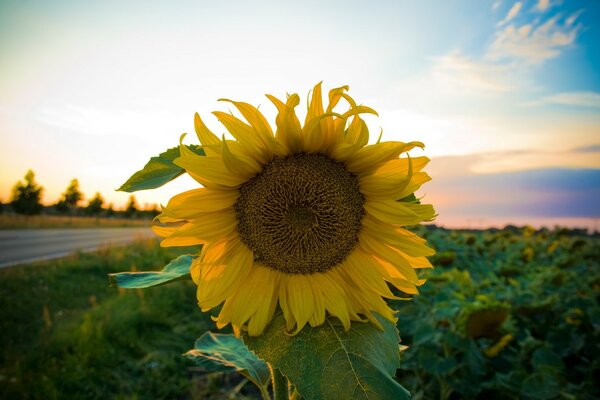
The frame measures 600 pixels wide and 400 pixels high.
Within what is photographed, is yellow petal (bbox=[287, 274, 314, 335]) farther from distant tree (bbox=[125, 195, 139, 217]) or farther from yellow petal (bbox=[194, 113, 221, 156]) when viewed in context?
distant tree (bbox=[125, 195, 139, 217])

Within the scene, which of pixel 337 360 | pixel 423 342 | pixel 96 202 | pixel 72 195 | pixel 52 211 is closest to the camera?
pixel 337 360

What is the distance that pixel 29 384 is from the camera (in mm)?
4117

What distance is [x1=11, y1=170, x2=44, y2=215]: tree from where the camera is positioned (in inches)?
1628

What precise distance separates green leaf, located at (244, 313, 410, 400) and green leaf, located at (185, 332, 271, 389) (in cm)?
45

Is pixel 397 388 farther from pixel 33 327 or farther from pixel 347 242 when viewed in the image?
pixel 33 327

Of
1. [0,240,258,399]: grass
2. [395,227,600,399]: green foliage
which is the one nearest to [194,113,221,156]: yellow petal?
[395,227,600,399]: green foliage

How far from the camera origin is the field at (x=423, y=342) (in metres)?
3.07

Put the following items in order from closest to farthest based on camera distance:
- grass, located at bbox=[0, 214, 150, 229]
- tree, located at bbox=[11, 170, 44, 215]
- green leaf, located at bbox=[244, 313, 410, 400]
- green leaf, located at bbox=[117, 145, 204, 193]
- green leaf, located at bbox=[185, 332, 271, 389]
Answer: green leaf, located at bbox=[244, 313, 410, 400], green leaf, located at bbox=[117, 145, 204, 193], green leaf, located at bbox=[185, 332, 271, 389], grass, located at bbox=[0, 214, 150, 229], tree, located at bbox=[11, 170, 44, 215]

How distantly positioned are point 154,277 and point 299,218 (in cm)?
47

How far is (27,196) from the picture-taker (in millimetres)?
41969

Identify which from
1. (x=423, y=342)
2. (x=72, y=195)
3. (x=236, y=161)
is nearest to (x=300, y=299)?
(x=236, y=161)

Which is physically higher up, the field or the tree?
the tree

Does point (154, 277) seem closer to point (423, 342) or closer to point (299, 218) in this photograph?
point (299, 218)

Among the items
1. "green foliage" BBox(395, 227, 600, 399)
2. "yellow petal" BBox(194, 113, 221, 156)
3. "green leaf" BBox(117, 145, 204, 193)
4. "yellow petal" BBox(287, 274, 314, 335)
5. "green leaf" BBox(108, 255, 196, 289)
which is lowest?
"green foliage" BBox(395, 227, 600, 399)
